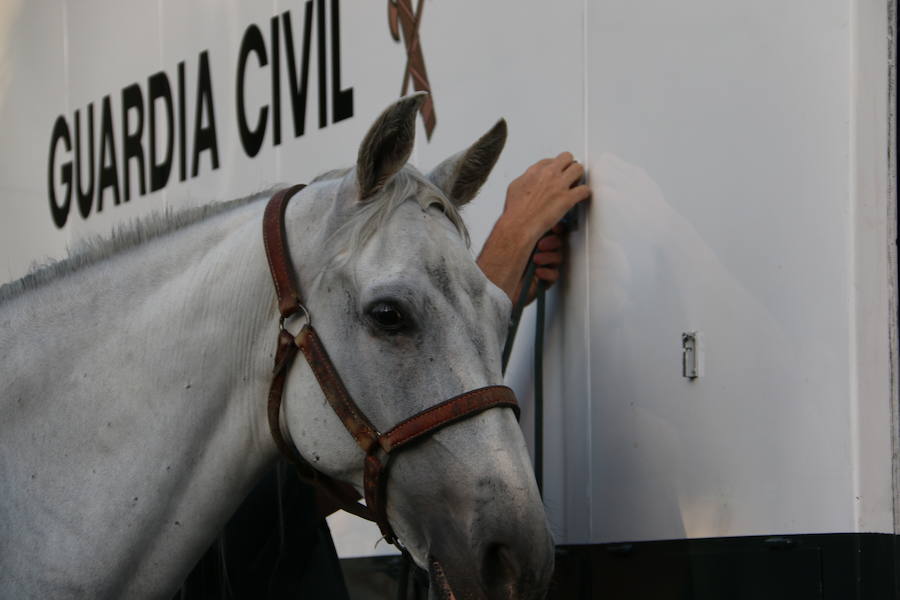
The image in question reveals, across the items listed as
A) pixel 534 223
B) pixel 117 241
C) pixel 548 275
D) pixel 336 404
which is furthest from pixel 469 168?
pixel 117 241

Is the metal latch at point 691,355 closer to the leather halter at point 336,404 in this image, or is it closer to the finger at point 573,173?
the finger at point 573,173

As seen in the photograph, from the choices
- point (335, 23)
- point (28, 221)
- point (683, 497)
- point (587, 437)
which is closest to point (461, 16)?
point (335, 23)

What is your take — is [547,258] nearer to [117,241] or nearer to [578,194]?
[578,194]

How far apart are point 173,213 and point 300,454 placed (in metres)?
0.62

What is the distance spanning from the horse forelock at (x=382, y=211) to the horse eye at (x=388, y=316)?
14cm

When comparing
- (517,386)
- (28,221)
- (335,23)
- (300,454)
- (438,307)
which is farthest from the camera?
(28,221)

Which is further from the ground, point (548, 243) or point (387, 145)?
point (387, 145)

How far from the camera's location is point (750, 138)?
101 inches

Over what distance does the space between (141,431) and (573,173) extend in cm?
122

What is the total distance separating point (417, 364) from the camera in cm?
214

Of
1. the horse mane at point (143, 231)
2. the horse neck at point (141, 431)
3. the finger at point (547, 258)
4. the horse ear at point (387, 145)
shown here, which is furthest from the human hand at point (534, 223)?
the horse neck at point (141, 431)

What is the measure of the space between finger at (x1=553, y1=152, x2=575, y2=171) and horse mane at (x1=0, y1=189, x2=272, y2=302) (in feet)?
2.65

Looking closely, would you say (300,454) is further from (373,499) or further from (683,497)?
(683,497)

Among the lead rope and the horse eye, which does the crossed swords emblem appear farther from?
the horse eye
